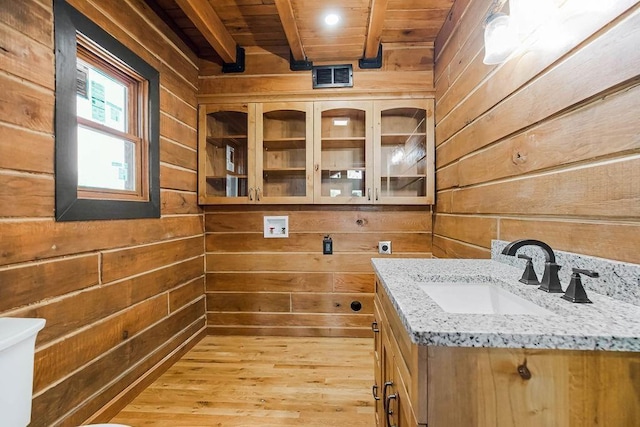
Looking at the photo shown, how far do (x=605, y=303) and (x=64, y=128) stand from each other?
2.09 meters

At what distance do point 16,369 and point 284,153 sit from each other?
2.07 metres

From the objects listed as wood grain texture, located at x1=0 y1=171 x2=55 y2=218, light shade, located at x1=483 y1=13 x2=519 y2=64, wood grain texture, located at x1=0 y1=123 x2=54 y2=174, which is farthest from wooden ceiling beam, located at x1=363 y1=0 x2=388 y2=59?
wood grain texture, located at x1=0 y1=171 x2=55 y2=218

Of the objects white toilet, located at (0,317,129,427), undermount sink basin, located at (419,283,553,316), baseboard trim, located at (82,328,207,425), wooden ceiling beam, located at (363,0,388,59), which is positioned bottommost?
baseboard trim, located at (82,328,207,425)

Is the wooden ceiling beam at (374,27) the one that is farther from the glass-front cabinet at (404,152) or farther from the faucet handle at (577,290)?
the faucet handle at (577,290)

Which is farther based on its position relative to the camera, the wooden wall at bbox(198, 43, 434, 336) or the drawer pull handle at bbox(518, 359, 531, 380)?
the wooden wall at bbox(198, 43, 434, 336)

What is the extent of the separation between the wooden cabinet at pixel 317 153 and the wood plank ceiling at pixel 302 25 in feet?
1.44

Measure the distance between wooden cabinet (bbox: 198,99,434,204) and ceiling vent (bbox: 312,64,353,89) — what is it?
6.8 inches

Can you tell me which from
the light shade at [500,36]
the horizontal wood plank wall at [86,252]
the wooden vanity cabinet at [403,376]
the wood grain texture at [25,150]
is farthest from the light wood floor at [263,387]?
the light shade at [500,36]

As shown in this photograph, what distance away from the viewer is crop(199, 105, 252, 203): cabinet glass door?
98.5 inches

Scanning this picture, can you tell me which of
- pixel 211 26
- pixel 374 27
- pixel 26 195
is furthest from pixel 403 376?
pixel 211 26

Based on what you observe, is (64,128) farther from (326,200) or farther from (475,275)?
(475,275)

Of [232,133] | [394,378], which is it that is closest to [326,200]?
[232,133]

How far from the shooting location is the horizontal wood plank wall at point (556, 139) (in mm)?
794

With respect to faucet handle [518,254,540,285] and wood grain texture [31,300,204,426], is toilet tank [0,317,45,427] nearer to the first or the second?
wood grain texture [31,300,204,426]
